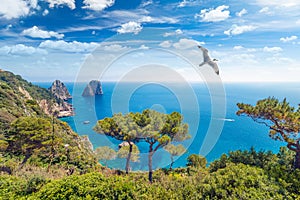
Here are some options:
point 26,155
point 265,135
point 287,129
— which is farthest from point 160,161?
point 265,135

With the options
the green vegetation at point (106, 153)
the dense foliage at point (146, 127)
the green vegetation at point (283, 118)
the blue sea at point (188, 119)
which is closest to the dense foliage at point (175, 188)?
the green vegetation at point (283, 118)

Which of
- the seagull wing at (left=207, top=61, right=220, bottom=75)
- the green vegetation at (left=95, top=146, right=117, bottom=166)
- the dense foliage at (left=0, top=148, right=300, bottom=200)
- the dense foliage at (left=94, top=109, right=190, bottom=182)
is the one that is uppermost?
the seagull wing at (left=207, top=61, right=220, bottom=75)

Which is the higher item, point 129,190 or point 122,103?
point 122,103

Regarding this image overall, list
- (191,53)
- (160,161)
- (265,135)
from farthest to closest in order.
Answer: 1. (265,135)
2. (160,161)
3. (191,53)

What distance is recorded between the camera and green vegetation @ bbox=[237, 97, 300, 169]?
4.77 m

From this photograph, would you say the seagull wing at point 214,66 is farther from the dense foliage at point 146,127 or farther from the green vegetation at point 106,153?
the green vegetation at point 106,153

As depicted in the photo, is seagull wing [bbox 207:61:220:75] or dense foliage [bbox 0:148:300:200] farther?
seagull wing [bbox 207:61:220:75]

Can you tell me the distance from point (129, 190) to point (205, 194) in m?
1.80

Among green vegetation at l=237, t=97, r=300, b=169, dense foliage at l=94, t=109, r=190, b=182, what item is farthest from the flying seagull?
dense foliage at l=94, t=109, r=190, b=182

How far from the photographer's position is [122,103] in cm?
752

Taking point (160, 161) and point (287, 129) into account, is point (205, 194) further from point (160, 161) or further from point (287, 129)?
point (160, 161)

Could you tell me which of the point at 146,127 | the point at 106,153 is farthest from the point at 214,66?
the point at 106,153

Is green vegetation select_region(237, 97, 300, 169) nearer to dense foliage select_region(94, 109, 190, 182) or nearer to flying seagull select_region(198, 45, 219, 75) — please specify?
flying seagull select_region(198, 45, 219, 75)

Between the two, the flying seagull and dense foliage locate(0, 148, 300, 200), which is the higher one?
the flying seagull
